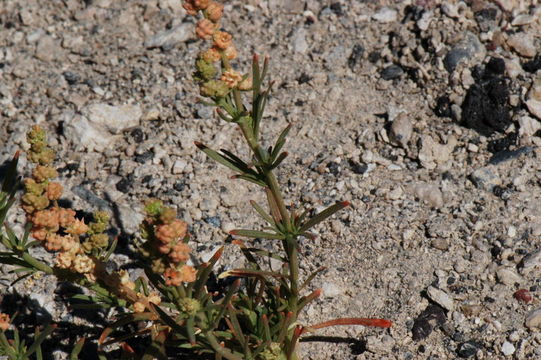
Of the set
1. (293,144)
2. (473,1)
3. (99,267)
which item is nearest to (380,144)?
(293,144)

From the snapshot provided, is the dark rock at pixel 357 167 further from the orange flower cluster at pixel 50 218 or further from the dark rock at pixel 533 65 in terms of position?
the orange flower cluster at pixel 50 218

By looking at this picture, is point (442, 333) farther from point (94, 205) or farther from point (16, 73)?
point (16, 73)

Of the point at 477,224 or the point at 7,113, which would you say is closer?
the point at 477,224

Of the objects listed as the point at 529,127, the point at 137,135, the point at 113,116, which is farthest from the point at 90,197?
the point at 529,127

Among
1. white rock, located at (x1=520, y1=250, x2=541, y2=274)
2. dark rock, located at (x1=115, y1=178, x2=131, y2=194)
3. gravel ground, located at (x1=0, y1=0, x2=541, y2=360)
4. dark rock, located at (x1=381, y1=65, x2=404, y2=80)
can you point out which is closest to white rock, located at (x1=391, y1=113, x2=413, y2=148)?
gravel ground, located at (x1=0, y1=0, x2=541, y2=360)

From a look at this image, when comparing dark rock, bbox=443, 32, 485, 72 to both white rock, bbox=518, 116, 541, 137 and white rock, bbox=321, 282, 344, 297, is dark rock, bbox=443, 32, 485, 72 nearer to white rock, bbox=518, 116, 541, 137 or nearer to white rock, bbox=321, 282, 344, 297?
white rock, bbox=518, 116, 541, 137
